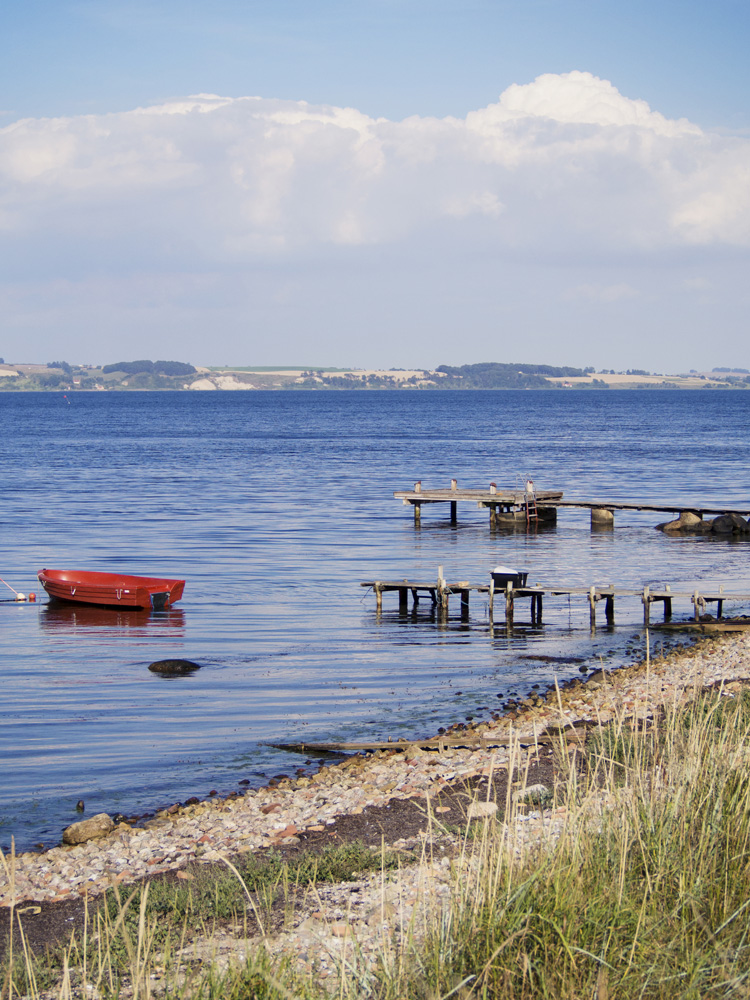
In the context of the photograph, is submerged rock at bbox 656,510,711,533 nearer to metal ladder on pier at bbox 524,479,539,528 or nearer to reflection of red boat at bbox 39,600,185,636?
metal ladder on pier at bbox 524,479,539,528

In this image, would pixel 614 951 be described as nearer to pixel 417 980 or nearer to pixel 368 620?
pixel 417 980

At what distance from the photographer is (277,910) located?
27.6ft

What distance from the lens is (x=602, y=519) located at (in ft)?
153

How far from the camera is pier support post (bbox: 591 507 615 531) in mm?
46250

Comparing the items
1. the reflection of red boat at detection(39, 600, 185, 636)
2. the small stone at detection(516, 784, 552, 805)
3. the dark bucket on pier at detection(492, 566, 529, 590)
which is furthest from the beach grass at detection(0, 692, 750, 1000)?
the dark bucket on pier at detection(492, 566, 529, 590)

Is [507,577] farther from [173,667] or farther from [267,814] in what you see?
[267,814]

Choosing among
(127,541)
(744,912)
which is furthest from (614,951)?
(127,541)

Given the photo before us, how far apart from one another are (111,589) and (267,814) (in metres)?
18.3

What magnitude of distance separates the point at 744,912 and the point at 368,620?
813 inches

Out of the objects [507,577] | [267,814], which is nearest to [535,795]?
[267,814]

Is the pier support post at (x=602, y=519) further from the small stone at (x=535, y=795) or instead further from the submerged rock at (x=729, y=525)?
the small stone at (x=535, y=795)

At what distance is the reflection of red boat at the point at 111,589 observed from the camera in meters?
28.3

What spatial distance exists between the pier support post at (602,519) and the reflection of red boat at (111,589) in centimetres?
2366

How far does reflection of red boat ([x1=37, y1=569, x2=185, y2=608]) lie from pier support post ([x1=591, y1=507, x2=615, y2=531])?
77.6 ft
